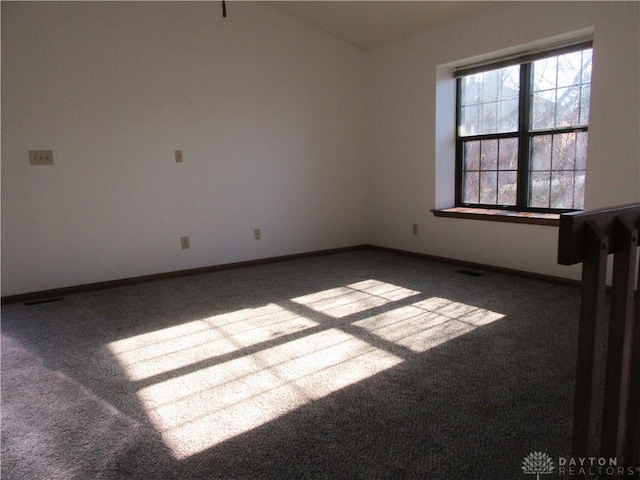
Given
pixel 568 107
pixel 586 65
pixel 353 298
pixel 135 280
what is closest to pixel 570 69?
pixel 586 65

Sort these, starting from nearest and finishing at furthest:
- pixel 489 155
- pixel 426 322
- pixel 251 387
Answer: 1. pixel 251 387
2. pixel 426 322
3. pixel 489 155

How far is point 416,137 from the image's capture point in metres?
4.80

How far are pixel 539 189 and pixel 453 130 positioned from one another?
112 centimetres

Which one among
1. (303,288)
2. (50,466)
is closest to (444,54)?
(303,288)

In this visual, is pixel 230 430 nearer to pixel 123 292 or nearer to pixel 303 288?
pixel 303 288

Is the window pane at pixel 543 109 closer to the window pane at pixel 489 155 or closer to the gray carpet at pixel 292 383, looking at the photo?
the window pane at pixel 489 155

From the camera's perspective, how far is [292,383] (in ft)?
A: 7.16

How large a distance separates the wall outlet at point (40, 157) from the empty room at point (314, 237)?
4 cm

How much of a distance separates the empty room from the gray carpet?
15 mm

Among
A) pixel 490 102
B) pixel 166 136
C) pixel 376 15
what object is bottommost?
pixel 166 136

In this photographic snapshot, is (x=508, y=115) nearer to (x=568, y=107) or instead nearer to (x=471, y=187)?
(x=568, y=107)

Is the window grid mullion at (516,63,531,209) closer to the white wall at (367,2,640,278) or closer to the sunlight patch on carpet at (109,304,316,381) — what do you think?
the white wall at (367,2,640,278)

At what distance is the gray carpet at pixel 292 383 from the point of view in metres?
1.63

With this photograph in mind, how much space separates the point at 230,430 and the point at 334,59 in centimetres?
442
